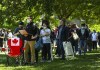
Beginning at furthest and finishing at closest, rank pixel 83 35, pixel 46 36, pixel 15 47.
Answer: pixel 83 35, pixel 46 36, pixel 15 47

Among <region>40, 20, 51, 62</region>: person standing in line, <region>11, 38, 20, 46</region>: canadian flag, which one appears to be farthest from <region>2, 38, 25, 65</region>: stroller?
<region>40, 20, 51, 62</region>: person standing in line

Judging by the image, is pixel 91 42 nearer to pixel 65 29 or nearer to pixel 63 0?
pixel 63 0

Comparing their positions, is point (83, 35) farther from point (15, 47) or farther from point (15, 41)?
point (15, 41)

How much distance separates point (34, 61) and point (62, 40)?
2.45 m

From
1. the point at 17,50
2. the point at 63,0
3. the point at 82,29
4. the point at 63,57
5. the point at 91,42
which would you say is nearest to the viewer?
the point at 17,50

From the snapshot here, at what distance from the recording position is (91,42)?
34188 mm

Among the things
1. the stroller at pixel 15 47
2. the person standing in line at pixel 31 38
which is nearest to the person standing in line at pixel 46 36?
the person standing in line at pixel 31 38

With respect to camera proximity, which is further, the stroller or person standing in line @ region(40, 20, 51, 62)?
person standing in line @ region(40, 20, 51, 62)

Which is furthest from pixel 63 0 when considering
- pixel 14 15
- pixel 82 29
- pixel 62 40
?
pixel 62 40

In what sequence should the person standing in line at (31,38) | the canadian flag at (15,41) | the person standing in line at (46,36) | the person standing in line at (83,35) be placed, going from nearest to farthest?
the canadian flag at (15,41), the person standing in line at (31,38), the person standing in line at (46,36), the person standing in line at (83,35)

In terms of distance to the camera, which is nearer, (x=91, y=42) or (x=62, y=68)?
(x=62, y=68)

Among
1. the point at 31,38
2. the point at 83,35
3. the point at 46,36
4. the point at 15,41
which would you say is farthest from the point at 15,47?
the point at 83,35

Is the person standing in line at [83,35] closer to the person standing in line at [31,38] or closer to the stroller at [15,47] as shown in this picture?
the person standing in line at [31,38]

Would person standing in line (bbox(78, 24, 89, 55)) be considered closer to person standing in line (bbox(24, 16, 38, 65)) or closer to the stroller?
person standing in line (bbox(24, 16, 38, 65))
